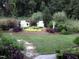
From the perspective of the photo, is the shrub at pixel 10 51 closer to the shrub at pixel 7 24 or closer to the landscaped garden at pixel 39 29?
the landscaped garden at pixel 39 29

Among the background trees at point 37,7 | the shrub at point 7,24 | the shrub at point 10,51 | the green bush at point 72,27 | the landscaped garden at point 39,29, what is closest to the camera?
the shrub at point 10,51

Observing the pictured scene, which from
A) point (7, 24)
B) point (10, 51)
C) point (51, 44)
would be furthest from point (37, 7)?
point (10, 51)

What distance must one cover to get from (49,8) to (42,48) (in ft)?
38.3

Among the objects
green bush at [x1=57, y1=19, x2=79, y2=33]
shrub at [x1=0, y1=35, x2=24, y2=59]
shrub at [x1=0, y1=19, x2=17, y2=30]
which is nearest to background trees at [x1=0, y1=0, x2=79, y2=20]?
green bush at [x1=57, y1=19, x2=79, y2=33]

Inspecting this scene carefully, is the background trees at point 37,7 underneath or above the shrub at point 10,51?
above

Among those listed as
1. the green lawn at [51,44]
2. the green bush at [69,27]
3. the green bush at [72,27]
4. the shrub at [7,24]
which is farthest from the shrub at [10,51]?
the shrub at [7,24]

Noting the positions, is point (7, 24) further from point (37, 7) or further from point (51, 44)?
point (37, 7)

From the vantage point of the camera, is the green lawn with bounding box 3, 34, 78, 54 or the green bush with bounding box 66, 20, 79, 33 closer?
the green lawn with bounding box 3, 34, 78, 54

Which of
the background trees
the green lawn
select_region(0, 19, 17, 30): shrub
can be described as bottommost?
the green lawn

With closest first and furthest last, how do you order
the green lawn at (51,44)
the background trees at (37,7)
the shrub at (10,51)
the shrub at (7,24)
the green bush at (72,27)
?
the shrub at (10,51) < the green lawn at (51,44) < the green bush at (72,27) < the shrub at (7,24) < the background trees at (37,7)

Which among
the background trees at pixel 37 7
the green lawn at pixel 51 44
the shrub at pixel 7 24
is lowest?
the green lawn at pixel 51 44

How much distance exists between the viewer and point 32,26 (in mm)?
20547

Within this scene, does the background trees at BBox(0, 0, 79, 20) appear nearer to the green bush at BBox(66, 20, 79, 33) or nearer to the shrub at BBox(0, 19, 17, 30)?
the green bush at BBox(66, 20, 79, 33)

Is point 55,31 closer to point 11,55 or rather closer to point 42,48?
point 42,48
